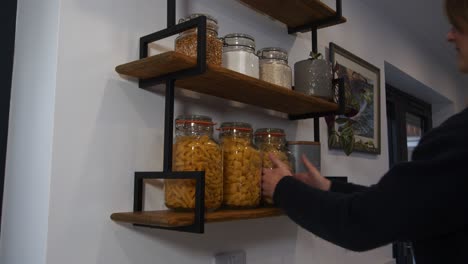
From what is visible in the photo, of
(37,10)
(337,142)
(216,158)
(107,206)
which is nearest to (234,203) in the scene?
(216,158)

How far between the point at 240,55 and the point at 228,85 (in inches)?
3.6

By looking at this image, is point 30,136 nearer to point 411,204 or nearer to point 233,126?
point 233,126

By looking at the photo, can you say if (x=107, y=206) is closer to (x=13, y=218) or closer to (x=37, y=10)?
(x=13, y=218)

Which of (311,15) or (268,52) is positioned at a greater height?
(311,15)

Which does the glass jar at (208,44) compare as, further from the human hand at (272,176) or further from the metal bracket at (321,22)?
the metal bracket at (321,22)

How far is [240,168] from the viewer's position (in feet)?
3.15

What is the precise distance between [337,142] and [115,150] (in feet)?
3.42

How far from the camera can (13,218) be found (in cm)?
83

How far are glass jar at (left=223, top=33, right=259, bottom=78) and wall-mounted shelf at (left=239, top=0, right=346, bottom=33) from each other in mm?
252

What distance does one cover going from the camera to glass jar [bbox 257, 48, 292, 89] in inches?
43.6

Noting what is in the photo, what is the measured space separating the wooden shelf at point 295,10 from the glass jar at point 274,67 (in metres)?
0.20

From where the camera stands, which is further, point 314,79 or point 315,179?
point 314,79

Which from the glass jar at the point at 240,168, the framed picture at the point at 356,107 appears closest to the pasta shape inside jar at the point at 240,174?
the glass jar at the point at 240,168

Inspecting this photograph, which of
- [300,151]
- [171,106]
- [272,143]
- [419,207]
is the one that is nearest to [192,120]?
[171,106]
